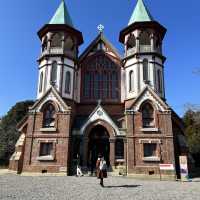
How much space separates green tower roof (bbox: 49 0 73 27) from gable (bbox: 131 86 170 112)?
14232 millimetres

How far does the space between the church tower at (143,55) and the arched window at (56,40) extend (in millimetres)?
8223

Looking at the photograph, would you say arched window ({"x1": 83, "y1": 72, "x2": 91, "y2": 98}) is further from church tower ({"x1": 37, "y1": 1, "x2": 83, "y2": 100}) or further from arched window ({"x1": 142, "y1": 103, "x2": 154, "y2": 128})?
arched window ({"x1": 142, "y1": 103, "x2": 154, "y2": 128})

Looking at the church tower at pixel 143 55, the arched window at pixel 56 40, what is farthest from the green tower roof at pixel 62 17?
the church tower at pixel 143 55

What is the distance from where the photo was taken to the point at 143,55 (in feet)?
96.9

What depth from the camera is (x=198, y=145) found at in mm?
43406

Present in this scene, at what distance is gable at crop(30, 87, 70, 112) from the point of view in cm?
2691

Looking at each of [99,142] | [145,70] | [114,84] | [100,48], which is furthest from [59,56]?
[99,142]

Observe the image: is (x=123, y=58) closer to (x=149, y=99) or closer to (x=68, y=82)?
(x=149, y=99)

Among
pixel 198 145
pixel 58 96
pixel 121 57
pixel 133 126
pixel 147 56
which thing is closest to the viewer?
pixel 133 126

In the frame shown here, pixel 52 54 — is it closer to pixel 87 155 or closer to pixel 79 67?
pixel 79 67

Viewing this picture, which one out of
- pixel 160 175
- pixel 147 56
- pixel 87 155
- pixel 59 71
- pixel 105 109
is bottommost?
pixel 160 175

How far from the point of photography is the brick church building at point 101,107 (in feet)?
82.1

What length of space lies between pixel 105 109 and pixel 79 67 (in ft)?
22.6

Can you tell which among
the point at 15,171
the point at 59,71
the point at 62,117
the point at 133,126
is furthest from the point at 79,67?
the point at 15,171
